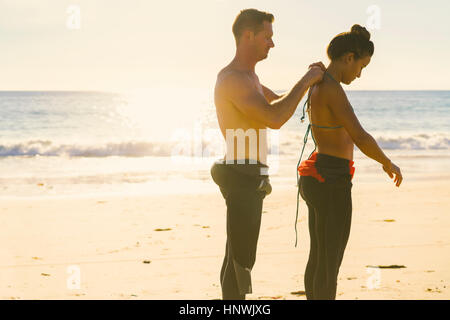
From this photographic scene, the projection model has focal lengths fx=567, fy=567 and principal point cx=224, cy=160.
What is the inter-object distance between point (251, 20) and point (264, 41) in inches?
5.7

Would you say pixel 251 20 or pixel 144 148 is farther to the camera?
pixel 144 148

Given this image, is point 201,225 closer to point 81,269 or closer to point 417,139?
point 81,269

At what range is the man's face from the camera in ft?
11.1

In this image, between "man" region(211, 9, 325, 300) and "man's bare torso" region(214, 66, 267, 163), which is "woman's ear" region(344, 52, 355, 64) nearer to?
"man" region(211, 9, 325, 300)

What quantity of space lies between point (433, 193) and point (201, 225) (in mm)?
5556

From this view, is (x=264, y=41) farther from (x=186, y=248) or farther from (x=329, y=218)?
(x=186, y=248)

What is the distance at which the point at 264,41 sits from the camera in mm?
3396

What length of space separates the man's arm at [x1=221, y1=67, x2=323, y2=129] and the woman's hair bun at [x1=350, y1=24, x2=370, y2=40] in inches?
13.3

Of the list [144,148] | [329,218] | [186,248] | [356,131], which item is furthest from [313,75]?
[144,148]

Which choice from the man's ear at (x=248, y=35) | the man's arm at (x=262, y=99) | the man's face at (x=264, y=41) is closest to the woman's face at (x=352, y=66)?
the man's arm at (x=262, y=99)

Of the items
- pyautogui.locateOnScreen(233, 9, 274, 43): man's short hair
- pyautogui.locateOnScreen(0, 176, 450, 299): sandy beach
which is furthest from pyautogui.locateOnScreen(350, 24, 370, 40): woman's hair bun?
pyautogui.locateOnScreen(0, 176, 450, 299): sandy beach

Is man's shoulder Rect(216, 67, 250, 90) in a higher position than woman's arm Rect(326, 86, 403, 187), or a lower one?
higher

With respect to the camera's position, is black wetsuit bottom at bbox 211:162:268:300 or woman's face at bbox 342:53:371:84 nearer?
black wetsuit bottom at bbox 211:162:268:300
